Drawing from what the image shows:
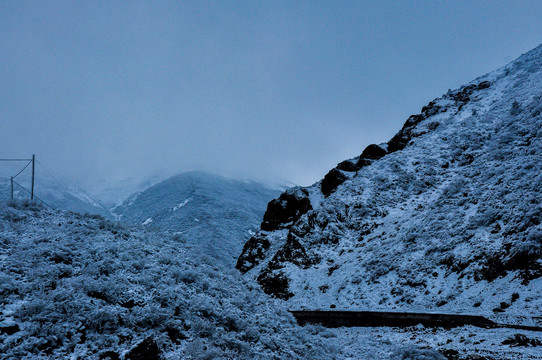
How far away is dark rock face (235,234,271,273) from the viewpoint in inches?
1786

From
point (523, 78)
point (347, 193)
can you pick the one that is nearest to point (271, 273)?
point (347, 193)

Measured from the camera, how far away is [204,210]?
72312 mm

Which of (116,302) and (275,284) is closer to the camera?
(116,302)

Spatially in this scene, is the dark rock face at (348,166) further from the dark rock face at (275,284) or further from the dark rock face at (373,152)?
the dark rock face at (275,284)

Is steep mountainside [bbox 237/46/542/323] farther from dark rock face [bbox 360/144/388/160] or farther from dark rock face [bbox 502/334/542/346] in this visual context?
dark rock face [bbox 502/334/542/346]

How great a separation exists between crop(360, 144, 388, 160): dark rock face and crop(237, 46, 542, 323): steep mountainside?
16cm

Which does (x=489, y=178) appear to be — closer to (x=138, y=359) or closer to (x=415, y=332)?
(x=415, y=332)

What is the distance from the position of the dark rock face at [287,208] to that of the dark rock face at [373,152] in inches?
460

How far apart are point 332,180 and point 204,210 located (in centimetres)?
3443

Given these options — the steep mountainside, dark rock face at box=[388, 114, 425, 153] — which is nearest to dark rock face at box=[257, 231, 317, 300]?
the steep mountainside

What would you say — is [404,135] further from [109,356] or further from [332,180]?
[109,356]

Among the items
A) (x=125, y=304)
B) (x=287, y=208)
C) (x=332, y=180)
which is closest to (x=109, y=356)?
(x=125, y=304)

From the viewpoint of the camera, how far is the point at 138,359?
7.14 metres

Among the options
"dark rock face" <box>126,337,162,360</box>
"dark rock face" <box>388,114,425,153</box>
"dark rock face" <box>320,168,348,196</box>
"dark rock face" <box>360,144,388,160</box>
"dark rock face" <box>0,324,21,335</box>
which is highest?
"dark rock face" <box>388,114,425,153</box>
